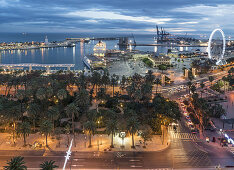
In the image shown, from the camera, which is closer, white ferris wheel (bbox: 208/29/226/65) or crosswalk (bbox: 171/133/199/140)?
crosswalk (bbox: 171/133/199/140)

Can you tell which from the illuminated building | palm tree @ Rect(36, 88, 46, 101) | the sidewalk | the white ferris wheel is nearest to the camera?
the sidewalk

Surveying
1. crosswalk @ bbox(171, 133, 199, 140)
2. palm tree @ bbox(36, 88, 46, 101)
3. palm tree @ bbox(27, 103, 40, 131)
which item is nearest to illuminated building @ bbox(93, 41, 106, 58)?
palm tree @ bbox(36, 88, 46, 101)

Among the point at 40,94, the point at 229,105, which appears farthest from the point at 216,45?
the point at 40,94

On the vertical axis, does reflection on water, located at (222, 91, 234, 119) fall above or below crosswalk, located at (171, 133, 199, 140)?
above

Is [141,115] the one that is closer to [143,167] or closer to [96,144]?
[96,144]

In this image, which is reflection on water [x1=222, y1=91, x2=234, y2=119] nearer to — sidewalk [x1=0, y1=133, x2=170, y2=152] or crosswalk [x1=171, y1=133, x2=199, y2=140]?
crosswalk [x1=171, y1=133, x2=199, y2=140]

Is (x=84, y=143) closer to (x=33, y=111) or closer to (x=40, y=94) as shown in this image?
(x=33, y=111)

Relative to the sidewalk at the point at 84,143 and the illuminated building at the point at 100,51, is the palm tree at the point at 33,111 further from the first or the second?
the illuminated building at the point at 100,51

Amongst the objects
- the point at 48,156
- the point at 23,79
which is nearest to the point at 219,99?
the point at 48,156
